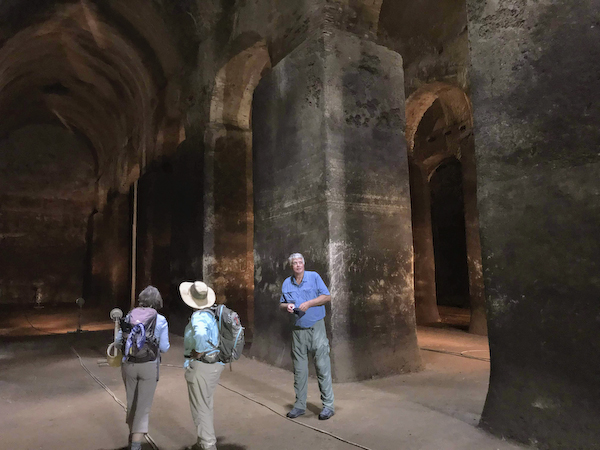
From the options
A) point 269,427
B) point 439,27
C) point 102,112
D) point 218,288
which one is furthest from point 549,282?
point 102,112

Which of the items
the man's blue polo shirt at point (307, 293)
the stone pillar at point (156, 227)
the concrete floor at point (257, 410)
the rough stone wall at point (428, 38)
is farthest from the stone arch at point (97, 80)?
the man's blue polo shirt at point (307, 293)

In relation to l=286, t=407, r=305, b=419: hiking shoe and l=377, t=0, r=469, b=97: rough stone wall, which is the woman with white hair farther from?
l=377, t=0, r=469, b=97: rough stone wall

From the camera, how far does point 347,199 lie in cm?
568

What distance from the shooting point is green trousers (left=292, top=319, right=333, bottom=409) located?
4074mm

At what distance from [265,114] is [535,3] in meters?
4.28

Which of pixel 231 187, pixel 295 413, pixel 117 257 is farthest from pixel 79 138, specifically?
pixel 295 413

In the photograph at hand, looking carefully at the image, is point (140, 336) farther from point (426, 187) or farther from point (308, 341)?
point (426, 187)

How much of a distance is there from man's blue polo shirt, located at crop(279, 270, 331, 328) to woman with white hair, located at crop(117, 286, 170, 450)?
1289mm

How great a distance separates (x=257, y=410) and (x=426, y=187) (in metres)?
8.67

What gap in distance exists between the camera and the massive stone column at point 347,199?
18.2ft

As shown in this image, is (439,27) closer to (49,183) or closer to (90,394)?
(90,394)

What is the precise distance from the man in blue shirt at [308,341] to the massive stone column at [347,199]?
1223 millimetres

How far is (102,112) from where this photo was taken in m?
16.5

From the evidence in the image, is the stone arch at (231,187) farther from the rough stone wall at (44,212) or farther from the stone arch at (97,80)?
the rough stone wall at (44,212)
